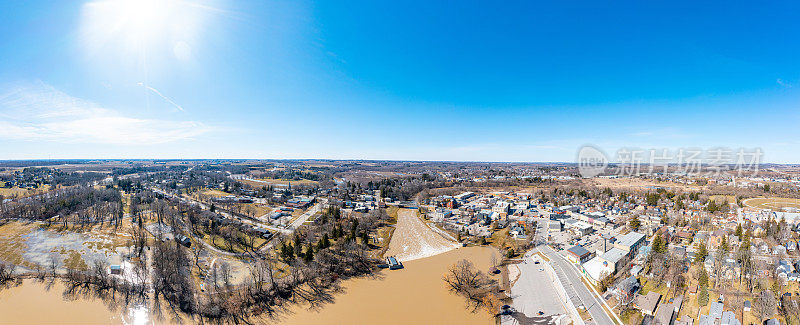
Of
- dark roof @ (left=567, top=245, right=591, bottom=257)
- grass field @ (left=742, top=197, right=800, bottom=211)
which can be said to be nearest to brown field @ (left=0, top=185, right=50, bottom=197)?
dark roof @ (left=567, top=245, right=591, bottom=257)

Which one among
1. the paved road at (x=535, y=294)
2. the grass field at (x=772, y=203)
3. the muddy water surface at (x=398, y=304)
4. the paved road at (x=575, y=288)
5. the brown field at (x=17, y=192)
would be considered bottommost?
the muddy water surface at (x=398, y=304)

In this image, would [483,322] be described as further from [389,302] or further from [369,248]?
[369,248]

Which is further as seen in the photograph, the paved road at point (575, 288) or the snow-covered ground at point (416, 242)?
the snow-covered ground at point (416, 242)

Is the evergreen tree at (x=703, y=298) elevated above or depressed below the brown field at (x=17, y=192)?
below

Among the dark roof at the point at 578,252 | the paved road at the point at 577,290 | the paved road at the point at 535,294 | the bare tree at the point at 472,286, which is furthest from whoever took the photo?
the dark roof at the point at 578,252

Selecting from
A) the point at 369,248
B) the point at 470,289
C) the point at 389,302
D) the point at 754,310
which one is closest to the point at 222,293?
the point at 389,302

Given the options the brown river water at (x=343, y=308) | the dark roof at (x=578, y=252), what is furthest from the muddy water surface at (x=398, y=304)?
the dark roof at (x=578, y=252)

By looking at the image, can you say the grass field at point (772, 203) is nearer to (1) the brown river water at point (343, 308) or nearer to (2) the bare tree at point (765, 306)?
(2) the bare tree at point (765, 306)
